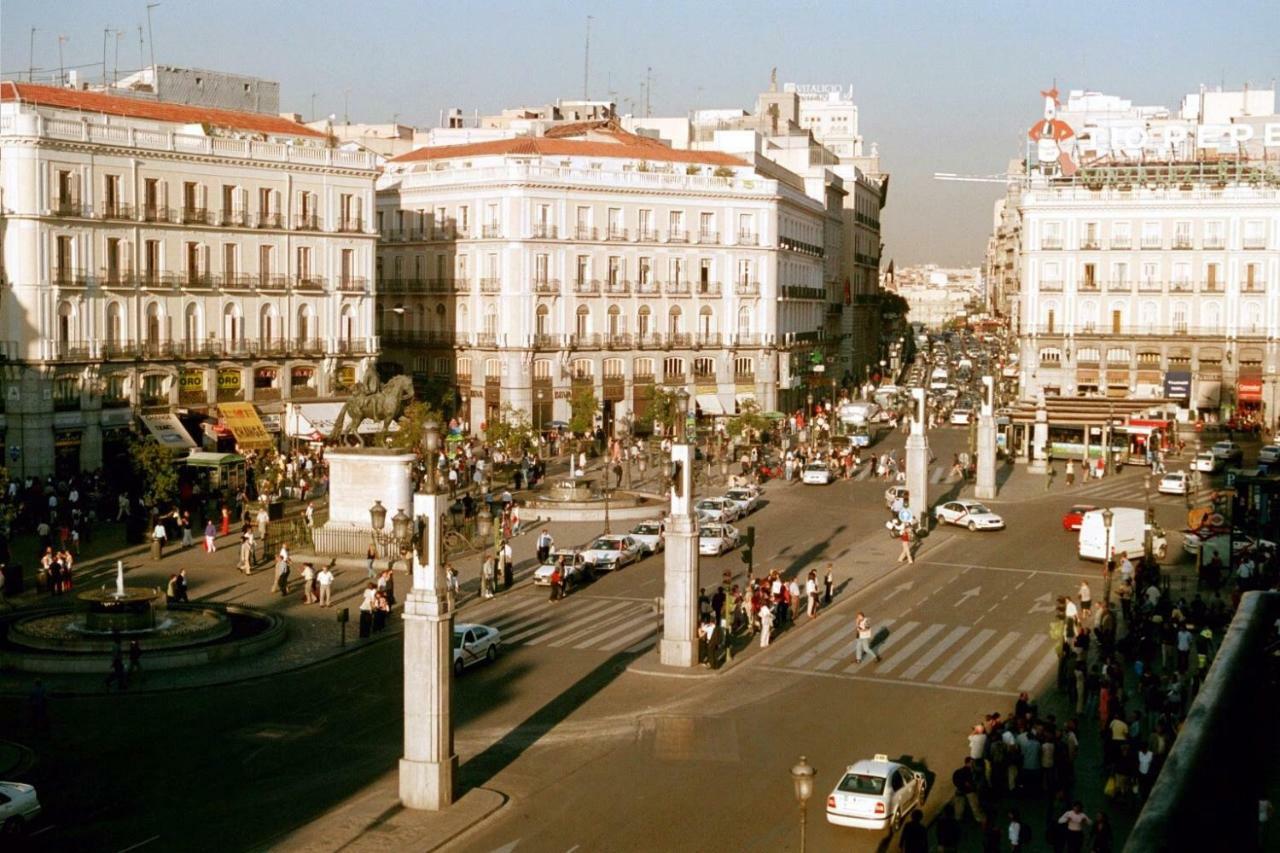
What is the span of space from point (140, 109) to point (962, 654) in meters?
49.2

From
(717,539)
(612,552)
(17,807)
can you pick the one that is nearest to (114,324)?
(612,552)

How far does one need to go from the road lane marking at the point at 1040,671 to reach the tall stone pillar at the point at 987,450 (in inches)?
1111

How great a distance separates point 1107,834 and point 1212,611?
1806cm

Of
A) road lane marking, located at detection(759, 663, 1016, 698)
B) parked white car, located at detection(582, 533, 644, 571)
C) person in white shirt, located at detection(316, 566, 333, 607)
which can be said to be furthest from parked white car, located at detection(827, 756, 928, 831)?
parked white car, located at detection(582, 533, 644, 571)

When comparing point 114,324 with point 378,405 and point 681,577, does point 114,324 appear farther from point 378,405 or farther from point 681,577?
point 681,577

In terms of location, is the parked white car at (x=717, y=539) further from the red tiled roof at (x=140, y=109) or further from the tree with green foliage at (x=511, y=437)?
the red tiled roof at (x=140, y=109)

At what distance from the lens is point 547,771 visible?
Answer: 2505 cm

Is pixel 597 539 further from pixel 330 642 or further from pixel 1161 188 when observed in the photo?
pixel 1161 188

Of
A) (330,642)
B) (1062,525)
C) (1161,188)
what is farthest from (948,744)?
(1161,188)

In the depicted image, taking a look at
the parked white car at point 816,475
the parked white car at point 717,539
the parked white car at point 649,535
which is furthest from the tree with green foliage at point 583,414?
the parked white car at point 717,539

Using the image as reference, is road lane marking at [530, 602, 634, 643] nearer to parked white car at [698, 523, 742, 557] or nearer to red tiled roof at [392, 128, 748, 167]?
parked white car at [698, 523, 742, 557]

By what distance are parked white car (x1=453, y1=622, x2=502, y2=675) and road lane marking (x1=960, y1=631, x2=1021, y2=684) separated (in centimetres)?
998

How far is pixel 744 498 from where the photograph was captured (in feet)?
197

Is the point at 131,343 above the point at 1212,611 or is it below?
above
